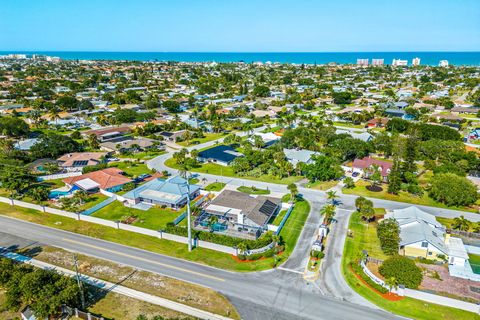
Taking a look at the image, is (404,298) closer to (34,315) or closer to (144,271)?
(144,271)

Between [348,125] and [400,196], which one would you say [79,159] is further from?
[348,125]

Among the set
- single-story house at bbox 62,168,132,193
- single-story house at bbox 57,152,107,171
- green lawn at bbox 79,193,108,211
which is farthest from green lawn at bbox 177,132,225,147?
green lawn at bbox 79,193,108,211

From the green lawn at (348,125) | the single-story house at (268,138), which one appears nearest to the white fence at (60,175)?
the single-story house at (268,138)

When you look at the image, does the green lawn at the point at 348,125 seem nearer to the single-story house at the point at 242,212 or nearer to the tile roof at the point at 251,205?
the single-story house at the point at 242,212

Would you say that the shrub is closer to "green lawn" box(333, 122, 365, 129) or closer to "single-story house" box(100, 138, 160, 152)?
"single-story house" box(100, 138, 160, 152)

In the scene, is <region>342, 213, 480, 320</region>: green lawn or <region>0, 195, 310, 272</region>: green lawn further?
<region>0, 195, 310, 272</region>: green lawn

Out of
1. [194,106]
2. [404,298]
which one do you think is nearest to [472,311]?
[404,298]
